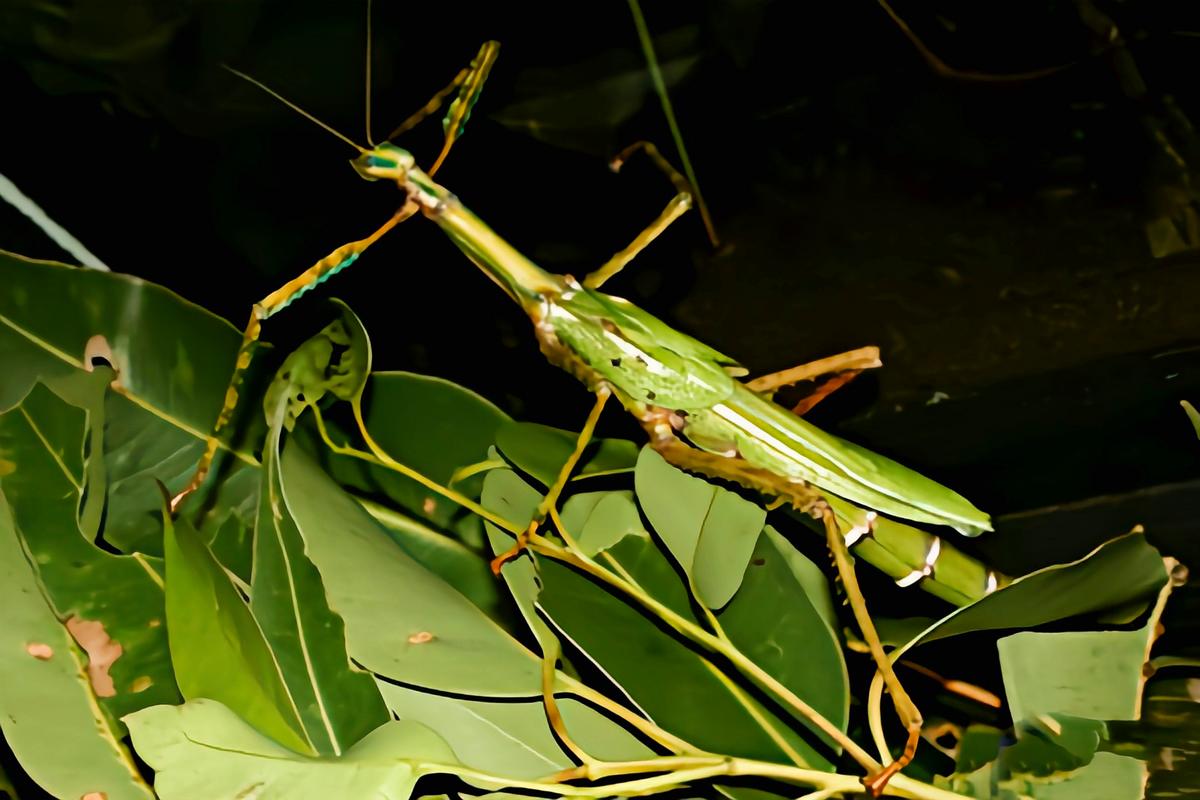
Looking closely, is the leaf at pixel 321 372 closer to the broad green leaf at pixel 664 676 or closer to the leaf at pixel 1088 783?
the broad green leaf at pixel 664 676

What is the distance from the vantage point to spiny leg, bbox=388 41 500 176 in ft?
1.39

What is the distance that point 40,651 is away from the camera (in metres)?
0.42

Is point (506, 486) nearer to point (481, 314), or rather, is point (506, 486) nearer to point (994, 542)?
point (481, 314)

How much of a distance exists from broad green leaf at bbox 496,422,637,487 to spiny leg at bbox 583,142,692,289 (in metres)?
0.08

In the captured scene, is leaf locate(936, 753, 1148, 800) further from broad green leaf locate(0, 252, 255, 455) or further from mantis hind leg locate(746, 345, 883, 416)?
broad green leaf locate(0, 252, 255, 455)

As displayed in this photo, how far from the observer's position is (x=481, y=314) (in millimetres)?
498

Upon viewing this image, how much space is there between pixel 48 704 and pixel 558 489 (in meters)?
0.25

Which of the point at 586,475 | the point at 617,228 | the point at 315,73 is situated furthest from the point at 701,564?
the point at 315,73

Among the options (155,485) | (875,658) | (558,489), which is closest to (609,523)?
(558,489)

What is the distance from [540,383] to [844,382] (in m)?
0.16

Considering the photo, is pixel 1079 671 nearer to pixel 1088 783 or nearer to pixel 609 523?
pixel 1088 783

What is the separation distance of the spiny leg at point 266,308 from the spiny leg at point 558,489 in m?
0.13

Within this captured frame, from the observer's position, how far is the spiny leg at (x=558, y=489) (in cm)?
43

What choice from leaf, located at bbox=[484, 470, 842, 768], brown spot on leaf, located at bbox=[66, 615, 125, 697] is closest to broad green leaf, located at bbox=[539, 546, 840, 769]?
leaf, located at bbox=[484, 470, 842, 768]
